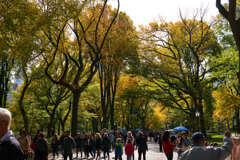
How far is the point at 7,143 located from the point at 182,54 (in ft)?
84.4

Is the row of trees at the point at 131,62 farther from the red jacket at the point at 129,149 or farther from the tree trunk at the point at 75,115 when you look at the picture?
the red jacket at the point at 129,149

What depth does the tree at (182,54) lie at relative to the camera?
1005 inches

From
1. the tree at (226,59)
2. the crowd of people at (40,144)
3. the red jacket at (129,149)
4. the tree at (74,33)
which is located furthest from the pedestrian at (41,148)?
the tree at (226,59)

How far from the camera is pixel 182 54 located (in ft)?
90.2

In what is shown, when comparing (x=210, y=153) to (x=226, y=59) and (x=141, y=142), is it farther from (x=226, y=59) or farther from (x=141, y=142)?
(x=226, y=59)

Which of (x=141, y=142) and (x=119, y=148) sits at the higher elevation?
(x=141, y=142)

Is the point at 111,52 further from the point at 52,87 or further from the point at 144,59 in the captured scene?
the point at 52,87

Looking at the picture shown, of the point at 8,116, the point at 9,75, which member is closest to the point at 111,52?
the point at 9,75

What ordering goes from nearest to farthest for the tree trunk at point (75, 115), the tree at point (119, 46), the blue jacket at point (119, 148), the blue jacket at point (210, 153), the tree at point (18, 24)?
the blue jacket at point (210, 153)
the tree at point (18, 24)
the blue jacket at point (119, 148)
the tree trunk at point (75, 115)
the tree at point (119, 46)

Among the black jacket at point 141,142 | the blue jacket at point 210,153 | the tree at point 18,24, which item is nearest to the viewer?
the blue jacket at point 210,153

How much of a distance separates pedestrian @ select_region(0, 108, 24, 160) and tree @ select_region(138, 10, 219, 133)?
22433mm

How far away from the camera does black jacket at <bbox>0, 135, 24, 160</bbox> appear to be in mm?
3023

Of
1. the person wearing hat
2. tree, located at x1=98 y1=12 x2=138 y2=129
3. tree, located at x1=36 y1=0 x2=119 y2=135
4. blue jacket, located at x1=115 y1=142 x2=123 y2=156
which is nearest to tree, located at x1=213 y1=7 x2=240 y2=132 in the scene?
tree, located at x1=98 y1=12 x2=138 y2=129

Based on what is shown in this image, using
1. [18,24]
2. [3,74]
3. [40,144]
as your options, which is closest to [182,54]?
[3,74]
